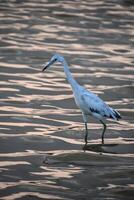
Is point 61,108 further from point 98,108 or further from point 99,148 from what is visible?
point 99,148

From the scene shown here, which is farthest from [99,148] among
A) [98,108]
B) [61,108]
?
[61,108]

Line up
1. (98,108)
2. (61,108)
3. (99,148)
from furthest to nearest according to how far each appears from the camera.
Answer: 1. (61,108)
2. (98,108)
3. (99,148)

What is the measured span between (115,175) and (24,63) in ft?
37.4

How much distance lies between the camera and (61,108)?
17.8 metres

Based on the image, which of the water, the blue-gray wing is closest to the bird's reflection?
the water

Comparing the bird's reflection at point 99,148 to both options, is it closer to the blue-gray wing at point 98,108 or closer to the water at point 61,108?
the water at point 61,108

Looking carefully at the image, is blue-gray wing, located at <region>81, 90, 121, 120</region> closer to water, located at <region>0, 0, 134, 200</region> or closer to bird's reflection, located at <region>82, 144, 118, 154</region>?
water, located at <region>0, 0, 134, 200</region>

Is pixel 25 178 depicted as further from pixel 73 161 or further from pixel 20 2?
pixel 20 2

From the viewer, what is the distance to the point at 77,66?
23.3 metres

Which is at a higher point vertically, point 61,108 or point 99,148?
point 99,148

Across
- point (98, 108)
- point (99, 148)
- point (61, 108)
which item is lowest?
point (61, 108)

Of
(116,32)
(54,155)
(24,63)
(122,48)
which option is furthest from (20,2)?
(54,155)

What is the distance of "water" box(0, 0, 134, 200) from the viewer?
475 inches

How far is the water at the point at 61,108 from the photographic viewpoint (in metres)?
12.1
